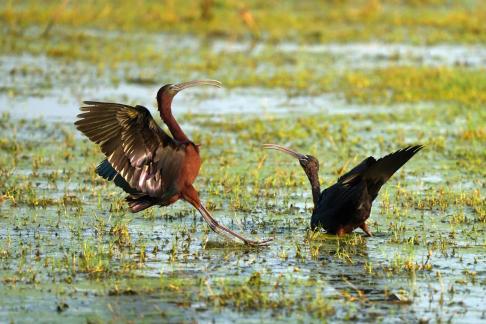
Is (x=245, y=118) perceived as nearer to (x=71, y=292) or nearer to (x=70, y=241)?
(x=70, y=241)

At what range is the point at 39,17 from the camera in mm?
21797

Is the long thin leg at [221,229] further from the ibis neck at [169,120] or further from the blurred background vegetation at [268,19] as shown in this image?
the blurred background vegetation at [268,19]

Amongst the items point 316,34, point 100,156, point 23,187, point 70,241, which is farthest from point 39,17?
point 70,241

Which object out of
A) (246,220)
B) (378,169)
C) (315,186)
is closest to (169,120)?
(246,220)

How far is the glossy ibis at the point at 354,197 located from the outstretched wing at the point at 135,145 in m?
1.28

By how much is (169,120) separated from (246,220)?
133 cm

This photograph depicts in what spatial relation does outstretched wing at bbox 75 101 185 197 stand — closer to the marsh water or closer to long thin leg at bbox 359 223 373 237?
the marsh water

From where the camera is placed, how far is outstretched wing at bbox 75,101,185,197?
25.7ft

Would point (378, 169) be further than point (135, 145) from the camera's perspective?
Yes

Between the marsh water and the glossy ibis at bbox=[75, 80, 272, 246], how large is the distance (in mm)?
366

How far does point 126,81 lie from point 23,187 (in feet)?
22.6

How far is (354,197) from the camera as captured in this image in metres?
8.30

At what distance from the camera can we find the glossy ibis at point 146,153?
7859 mm

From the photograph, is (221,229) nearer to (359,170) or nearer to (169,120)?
(169,120)
